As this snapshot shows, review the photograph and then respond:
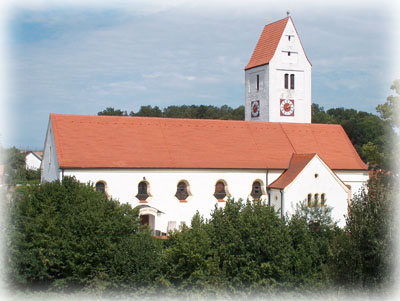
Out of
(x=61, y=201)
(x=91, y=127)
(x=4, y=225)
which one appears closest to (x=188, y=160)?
(x=91, y=127)

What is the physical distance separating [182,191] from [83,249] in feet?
47.0

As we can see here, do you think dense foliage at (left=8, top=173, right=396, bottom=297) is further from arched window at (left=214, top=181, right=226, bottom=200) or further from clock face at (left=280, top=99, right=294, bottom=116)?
clock face at (left=280, top=99, right=294, bottom=116)

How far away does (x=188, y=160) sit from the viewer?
4019 cm

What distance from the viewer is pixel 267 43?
51.2m

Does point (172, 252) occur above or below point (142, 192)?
below

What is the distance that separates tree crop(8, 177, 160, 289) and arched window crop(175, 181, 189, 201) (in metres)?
10.6

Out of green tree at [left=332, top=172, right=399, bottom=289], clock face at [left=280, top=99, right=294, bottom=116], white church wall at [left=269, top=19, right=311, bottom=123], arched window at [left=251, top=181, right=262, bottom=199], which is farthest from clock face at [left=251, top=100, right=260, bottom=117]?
green tree at [left=332, top=172, right=399, bottom=289]

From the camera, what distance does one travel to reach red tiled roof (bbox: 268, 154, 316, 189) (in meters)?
40.1

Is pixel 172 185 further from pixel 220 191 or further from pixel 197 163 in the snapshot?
pixel 220 191

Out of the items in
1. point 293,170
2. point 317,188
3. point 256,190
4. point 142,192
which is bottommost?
point 142,192

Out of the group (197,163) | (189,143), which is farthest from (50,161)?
(197,163)

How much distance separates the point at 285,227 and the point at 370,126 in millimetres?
78745

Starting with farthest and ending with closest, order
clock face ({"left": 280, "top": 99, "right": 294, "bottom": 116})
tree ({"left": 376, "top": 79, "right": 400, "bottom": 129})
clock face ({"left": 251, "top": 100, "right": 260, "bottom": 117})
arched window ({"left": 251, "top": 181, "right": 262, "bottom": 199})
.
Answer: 1. clock face ({"left": 251, "top": 100, "right": 260, "bottom": 117})
2. clock face ({"left": 280, "top": 99, "right": 294, "bottom": 116})
3. arched window ({"left": 251, "top": 181, "right": 262, "bottom": 199})
4. tree ({"left": 376, "top": 79, "right": 400, "bottom": 129})

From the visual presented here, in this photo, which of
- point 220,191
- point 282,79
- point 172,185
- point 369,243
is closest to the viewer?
point 369,243
